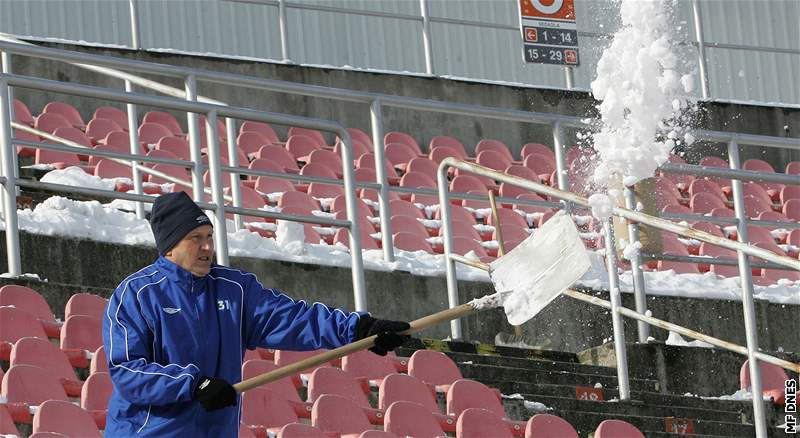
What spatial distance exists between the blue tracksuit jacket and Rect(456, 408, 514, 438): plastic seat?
2.35 m

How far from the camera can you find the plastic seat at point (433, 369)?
889cm

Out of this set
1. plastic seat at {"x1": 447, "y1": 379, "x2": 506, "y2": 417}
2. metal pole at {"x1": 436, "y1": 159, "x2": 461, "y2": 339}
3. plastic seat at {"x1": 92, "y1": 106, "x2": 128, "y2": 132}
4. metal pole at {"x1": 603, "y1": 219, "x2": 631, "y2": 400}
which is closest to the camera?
plastic seat at {"x1": 447, "y1": 379, "x2": 506, "y2": 417}

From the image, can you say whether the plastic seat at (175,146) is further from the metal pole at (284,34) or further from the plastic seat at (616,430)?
the plastic seat at (616,430)

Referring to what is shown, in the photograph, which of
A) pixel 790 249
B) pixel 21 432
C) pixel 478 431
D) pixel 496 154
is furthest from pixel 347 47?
pixel 21 432

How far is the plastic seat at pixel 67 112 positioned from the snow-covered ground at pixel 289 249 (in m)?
2.04

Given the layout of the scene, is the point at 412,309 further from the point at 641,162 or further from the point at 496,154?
the point at 496,154

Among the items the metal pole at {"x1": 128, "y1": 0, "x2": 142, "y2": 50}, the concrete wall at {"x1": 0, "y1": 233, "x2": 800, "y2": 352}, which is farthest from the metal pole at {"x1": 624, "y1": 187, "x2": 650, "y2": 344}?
the metal pole at {"x1": 128, "y1": 0, "x2": 142, "y2": 50}

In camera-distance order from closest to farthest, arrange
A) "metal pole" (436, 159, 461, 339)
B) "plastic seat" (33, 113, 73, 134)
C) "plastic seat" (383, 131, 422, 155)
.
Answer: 1. "metal pole" (436, 159, 461, 339)
2. "plastic seat" (33, 113, 73, 134)
3. "plastic seat" (383, 131, 422, 155)

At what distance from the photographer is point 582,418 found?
29.7ft

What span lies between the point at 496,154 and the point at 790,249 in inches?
99.2

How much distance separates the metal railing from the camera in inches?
352

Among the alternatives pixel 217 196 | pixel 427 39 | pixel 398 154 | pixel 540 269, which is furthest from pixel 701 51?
pixel 540 269

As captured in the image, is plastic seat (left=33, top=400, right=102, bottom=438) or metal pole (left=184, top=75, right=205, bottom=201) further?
metal pole (left=184, top=75, right=205, bottom=201)

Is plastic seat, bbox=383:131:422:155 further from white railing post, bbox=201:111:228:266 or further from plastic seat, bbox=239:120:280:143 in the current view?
white railing post, bbox=201:111:228:266
